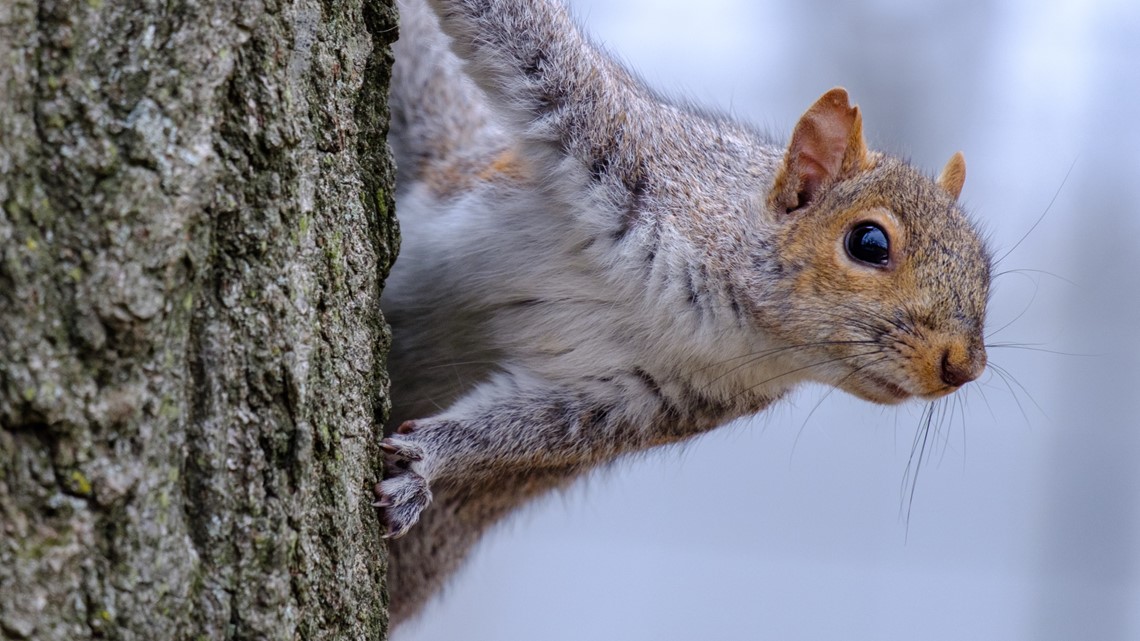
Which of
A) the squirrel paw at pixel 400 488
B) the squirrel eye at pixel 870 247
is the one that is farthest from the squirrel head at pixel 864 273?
the squirrel paw at pixel 400 488

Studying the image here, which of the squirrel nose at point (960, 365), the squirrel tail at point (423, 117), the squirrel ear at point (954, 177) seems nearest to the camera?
the squirrel nose at point (960, 365)

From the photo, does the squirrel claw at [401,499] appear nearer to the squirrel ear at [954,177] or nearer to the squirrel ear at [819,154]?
the squirrel ear at [819,154]

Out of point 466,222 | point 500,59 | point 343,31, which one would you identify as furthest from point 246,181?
point 466,222

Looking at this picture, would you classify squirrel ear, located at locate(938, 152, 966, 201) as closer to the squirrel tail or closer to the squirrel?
the squirrel

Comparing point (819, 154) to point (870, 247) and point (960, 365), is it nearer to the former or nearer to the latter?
point (870, 247)

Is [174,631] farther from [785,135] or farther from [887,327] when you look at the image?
[785,135]

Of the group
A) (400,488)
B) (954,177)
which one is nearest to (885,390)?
(954,177)

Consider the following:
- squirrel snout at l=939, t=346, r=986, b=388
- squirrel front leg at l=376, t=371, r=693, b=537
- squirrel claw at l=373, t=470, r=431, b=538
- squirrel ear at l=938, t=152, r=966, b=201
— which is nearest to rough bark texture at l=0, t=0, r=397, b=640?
squirrel claw at l=373, t=470, r=431, b=538
